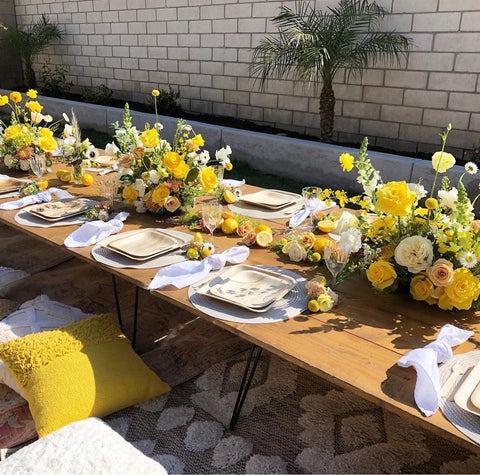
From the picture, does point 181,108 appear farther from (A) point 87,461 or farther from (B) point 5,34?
(A) point 87,461

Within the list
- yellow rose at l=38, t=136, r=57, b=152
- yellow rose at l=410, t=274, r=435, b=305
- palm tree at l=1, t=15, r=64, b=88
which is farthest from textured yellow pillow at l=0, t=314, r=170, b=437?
palm tree at l=1, t=15, r=64, b=88

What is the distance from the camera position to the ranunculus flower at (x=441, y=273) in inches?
60.1

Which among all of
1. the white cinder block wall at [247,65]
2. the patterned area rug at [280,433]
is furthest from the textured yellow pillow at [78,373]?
the white cinder block wall at [247,65]

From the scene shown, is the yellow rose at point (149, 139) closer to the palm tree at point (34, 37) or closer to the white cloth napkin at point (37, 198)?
the white cloth napkin at point (37, 198)

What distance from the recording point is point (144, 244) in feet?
7.09

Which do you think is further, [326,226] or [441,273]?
[326,226]

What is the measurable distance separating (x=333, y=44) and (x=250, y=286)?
3.99 metres

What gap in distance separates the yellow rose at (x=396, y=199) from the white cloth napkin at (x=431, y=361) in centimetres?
38

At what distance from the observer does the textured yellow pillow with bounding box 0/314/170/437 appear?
5.92ft

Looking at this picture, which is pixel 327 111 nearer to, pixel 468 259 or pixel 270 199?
pixel 270 199

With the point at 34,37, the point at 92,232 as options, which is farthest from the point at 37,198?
the point at 34,37

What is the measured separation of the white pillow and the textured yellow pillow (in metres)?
0.20

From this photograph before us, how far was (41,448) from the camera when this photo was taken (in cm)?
139

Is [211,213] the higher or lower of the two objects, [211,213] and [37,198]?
the higher
